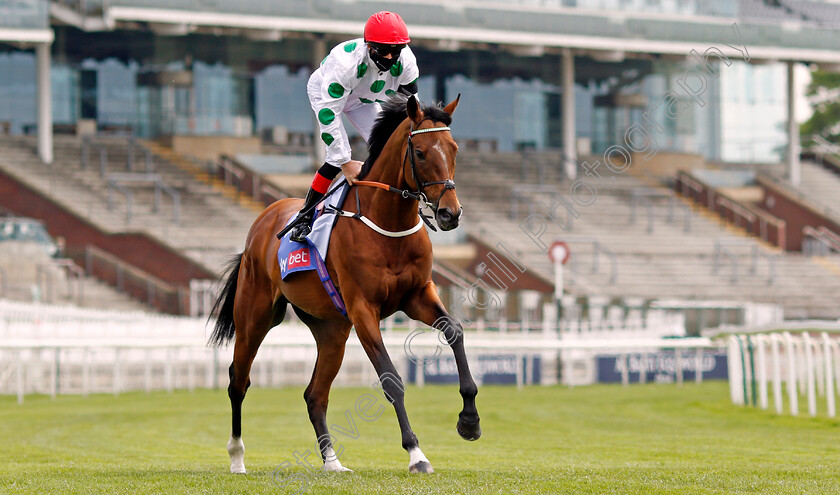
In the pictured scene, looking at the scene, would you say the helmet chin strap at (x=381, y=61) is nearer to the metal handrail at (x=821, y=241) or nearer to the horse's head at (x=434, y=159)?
the horse's head at (x=434, y=159)

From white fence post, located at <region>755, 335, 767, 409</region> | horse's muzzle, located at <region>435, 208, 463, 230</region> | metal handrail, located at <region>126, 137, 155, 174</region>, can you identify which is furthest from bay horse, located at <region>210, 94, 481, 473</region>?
metal handrail, located at <region>126, 137, 155, 174</region>

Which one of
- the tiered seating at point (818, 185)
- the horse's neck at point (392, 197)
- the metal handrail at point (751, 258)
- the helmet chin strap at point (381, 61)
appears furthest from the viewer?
the tiered seating at point (818, 185)

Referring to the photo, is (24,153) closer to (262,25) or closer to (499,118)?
(262,25)

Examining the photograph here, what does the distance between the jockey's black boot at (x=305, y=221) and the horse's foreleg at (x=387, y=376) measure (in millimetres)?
761

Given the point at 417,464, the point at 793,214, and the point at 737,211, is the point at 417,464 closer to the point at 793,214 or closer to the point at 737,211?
the point at 737,211

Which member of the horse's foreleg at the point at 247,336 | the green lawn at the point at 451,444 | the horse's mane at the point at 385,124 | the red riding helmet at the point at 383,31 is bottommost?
the green lawn at the point at 451,444

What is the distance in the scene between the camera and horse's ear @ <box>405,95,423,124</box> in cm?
578

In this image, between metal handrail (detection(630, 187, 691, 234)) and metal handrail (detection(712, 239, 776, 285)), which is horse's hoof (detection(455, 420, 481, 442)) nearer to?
metal handrail (detection(712, 239, 776, 285))

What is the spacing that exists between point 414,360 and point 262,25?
1366cm

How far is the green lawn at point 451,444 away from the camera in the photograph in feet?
17.8

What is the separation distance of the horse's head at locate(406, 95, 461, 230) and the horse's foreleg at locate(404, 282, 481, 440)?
0.55 m

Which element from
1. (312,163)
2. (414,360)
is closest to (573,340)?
(414,360)

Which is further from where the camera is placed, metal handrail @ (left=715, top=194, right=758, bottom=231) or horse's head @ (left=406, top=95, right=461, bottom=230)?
metal handrail @ (left=715, top=194, right=758, bottom=231)

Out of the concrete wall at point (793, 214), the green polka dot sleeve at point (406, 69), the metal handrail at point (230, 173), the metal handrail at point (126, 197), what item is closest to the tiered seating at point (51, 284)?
the metal handrail at point (126, 197)
